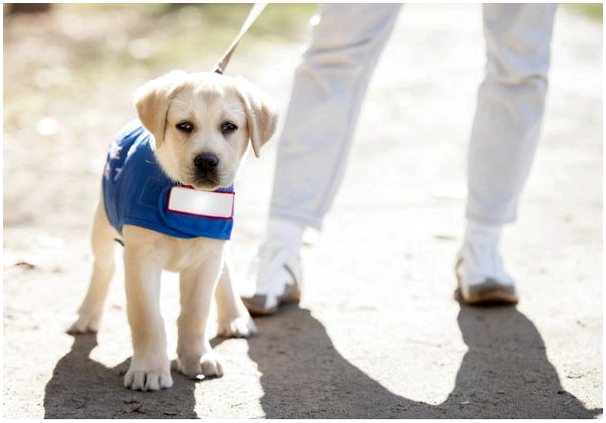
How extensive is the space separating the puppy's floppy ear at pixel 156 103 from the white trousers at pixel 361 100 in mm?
994

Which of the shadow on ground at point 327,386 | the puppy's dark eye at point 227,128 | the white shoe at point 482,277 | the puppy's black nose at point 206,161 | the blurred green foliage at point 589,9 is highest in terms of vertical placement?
the puppy's dark eye at point 227,128

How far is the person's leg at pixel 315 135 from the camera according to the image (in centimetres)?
432

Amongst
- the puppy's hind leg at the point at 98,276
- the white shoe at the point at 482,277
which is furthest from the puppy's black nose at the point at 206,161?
the white shoe at the point at 482,277

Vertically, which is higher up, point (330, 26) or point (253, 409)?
point (330, 26)

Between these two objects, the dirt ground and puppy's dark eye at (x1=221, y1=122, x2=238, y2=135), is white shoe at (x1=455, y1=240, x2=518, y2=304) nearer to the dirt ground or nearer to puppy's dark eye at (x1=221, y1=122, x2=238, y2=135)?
the dirt ground

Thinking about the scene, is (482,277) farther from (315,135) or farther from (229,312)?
(229,312)

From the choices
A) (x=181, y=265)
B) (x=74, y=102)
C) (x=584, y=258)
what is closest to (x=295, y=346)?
(x=181, y=265)

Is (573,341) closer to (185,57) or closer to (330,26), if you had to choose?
(330,26)

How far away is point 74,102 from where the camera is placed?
8070 mm

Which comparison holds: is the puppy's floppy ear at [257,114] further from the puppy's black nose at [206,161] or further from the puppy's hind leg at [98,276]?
the puppy's hind leg at [98,276]

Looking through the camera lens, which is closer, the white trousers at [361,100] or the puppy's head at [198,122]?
the puppy's head at [198,122]

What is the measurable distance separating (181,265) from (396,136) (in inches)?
163

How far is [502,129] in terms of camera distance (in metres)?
4.50

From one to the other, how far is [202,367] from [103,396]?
369 mm
